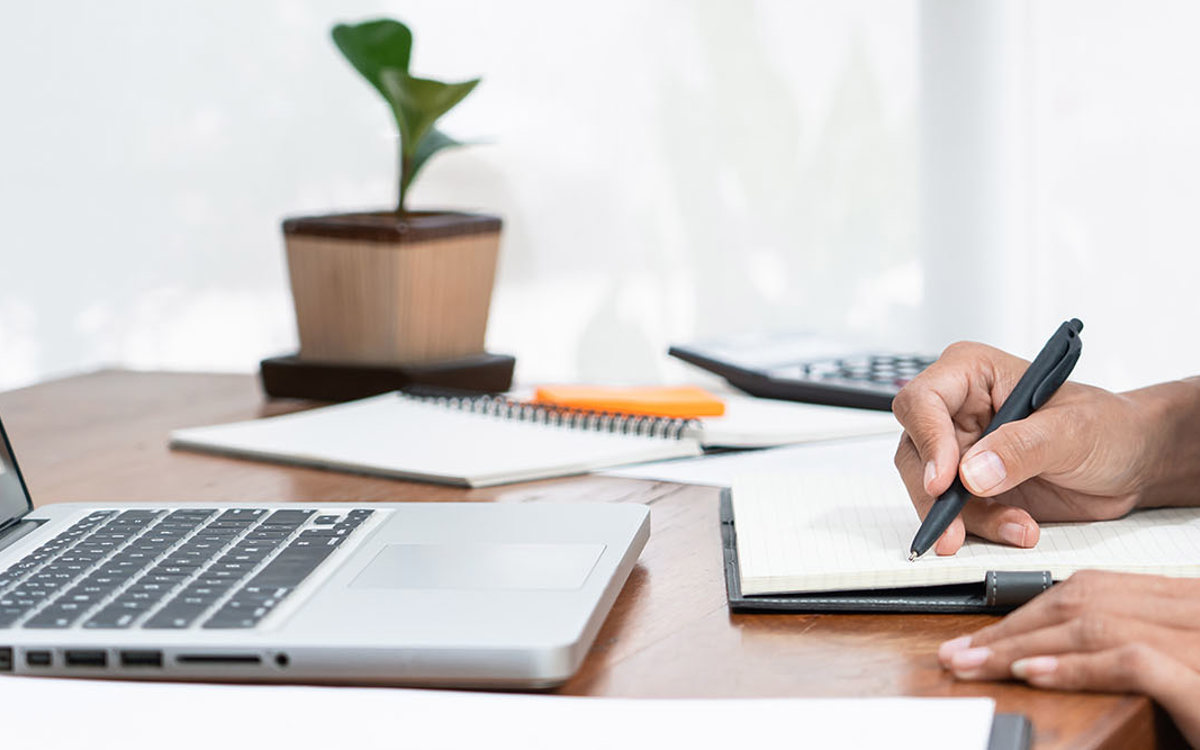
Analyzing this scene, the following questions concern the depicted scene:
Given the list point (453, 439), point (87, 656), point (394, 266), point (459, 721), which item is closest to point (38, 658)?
point (87, 656)

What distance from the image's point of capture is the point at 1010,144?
5.52ft

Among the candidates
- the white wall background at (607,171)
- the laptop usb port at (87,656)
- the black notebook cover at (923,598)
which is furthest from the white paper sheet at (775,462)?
the white wall background at (607,171)

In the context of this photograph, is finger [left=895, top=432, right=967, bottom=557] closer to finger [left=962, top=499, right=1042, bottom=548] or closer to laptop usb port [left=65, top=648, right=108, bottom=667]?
finger [left=962, top=499, right=1042, bottom=548]

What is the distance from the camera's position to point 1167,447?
741 millimetres

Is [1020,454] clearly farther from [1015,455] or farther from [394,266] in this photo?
[394,266]

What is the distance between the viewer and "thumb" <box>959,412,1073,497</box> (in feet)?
2.16

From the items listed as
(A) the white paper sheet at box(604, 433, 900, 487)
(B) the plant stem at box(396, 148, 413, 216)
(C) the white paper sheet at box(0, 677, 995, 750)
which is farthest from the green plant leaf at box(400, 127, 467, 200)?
(C) the white paper sheet at box(0, 677, 995, 750)

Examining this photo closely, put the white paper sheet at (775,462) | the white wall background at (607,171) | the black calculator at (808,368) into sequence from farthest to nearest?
the white wall background at (607,171) < the black calculator at (808,368) < the white paper sheet at (775,462)

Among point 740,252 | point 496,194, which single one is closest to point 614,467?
point 740,252

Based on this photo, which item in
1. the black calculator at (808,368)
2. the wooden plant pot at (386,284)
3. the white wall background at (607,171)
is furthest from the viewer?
the white wall background at (607,171)

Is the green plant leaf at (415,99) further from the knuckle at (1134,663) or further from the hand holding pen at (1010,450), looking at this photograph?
the knuckle at (1134,663)

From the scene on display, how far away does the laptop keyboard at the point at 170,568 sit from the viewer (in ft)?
1.90

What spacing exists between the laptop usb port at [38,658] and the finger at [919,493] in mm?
433

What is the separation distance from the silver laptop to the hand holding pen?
17 centimetres
